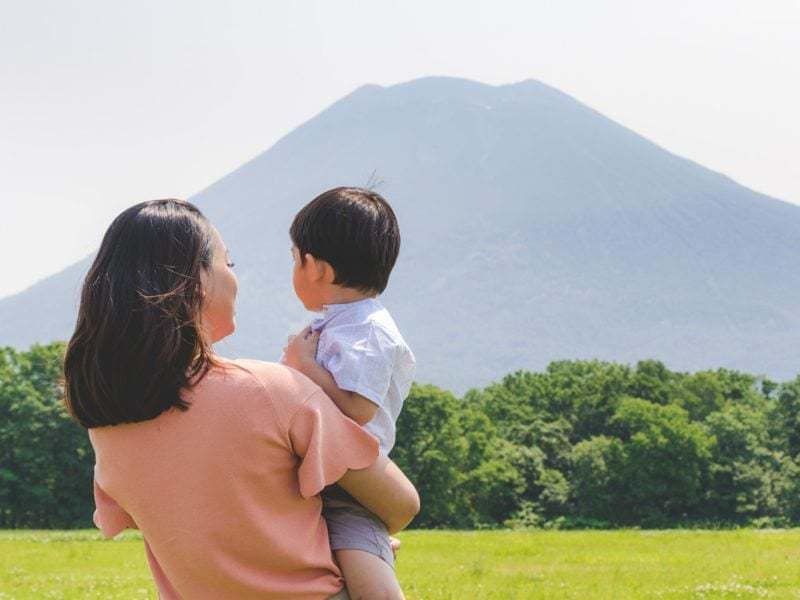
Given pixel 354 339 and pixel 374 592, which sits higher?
pixel 354 339

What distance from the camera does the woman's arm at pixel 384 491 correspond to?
3352 mm

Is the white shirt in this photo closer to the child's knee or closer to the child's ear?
the child's ear

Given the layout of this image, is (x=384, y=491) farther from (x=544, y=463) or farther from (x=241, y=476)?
(x=544, y=463)

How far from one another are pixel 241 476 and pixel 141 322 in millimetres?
500

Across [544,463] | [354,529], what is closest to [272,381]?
[354,529]

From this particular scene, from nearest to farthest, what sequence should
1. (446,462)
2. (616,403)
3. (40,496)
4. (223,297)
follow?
(223,297) → (40,496) → (446,462) → (616,403)

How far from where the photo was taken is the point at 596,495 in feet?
204

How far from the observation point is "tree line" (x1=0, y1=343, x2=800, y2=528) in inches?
2170

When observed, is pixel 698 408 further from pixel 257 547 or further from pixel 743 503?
pixel 257 547

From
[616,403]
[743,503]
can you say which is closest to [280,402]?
[743,503]

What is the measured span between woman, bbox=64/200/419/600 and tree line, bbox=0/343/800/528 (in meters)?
52.5

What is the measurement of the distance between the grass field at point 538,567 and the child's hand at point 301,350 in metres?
9.76

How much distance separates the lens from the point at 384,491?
11.2 feet

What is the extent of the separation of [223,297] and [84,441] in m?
53.6
